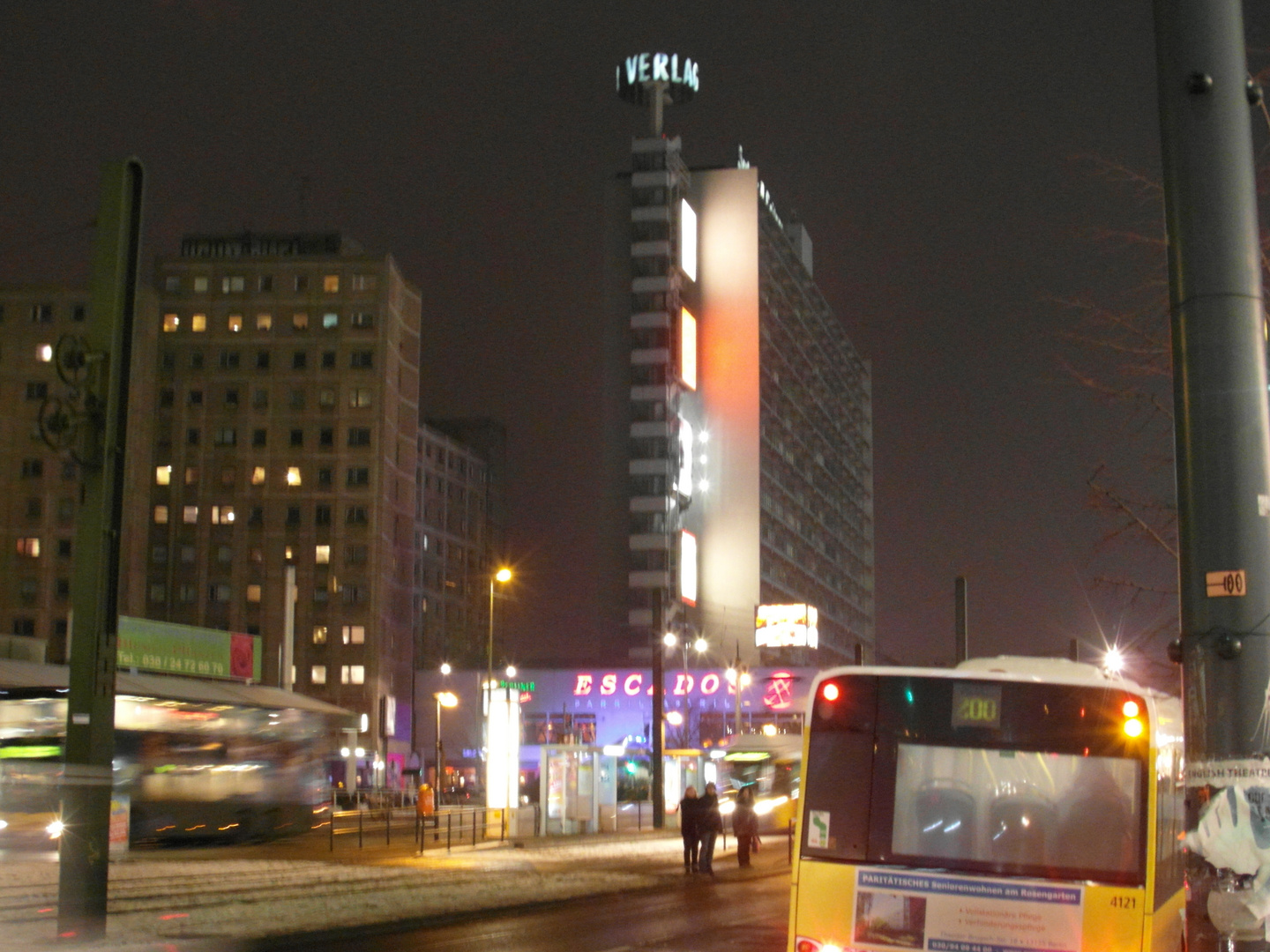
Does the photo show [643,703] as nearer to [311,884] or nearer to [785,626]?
[785,626]

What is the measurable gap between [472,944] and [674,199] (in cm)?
9716

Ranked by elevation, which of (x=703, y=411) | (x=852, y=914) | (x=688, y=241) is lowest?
(x=852, y=914)

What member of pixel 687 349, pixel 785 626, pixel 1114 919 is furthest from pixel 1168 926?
pixel 687 349

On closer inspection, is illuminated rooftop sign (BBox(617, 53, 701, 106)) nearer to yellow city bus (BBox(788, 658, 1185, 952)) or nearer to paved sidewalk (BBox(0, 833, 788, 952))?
paved sidewalk (BBox(0, 833, 788, 952))

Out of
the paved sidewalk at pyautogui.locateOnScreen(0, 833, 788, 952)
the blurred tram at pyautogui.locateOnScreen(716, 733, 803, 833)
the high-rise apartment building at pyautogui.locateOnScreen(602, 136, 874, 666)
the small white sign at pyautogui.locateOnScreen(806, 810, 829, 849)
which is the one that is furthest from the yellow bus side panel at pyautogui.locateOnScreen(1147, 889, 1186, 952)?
the high-rise apartment building at pyautogui.locateOnScreen(602, 136, 874, 666)

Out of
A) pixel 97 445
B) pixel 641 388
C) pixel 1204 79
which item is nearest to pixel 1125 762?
pixel 1204 79

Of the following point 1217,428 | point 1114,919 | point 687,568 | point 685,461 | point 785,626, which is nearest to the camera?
point 1217,428

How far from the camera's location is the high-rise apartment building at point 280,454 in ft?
346

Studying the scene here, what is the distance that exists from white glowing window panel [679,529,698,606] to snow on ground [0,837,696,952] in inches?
2764

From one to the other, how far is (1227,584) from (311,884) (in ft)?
63.9

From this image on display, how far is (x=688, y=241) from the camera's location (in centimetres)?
11050

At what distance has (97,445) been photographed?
15.6 metres

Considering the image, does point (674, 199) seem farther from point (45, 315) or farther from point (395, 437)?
point (45, 315)

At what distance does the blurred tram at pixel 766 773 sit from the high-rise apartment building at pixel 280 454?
55.8 metres
